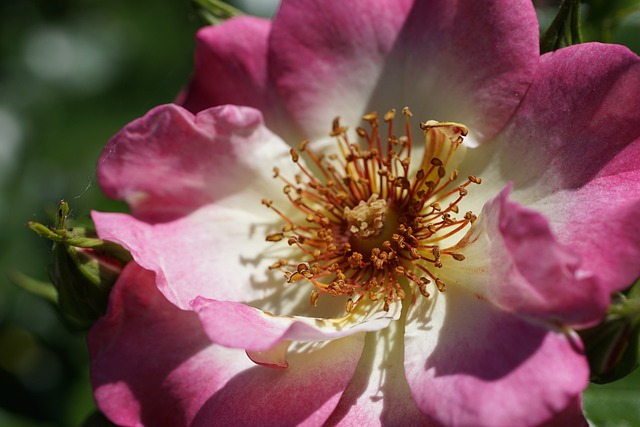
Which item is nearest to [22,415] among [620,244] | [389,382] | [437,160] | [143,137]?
[143,137]

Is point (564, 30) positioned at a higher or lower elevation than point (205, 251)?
higher

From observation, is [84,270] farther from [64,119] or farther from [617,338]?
[64,119]

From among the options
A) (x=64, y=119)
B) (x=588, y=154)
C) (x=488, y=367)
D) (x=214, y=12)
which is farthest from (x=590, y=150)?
(x=64, y=119)

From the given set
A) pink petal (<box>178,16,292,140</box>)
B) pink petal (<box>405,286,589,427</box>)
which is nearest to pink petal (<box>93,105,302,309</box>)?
pink petal (<box>178,16,292,140</box>)

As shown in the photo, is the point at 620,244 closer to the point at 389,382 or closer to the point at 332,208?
the point at 389,382

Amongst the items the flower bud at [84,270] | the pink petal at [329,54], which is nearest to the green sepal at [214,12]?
the pink petal at [329,54]

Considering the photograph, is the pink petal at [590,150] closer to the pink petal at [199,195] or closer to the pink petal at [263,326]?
the pink petal at [263,326]

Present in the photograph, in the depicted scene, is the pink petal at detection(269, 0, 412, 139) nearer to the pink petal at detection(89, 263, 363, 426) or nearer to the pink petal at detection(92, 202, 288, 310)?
the pink petal at detection(92, 202, 288, 310)
